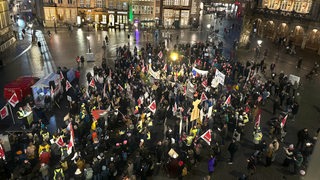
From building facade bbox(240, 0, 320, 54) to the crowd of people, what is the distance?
78.2 ft

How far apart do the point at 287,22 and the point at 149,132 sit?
42163mm

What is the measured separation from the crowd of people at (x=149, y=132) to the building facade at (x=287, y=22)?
78.2 feet

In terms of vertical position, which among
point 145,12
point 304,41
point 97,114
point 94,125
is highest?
point 145,12

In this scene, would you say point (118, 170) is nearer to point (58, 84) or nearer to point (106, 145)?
point (106, 145)

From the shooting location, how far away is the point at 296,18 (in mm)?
48094

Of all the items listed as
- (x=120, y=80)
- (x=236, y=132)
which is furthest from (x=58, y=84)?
(x=236, y=132)

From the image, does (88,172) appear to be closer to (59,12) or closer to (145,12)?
(145,12)

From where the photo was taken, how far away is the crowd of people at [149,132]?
583 inches

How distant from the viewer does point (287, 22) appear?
5006 centimetres

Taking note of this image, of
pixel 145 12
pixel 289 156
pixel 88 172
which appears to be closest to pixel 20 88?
pixel 88 172

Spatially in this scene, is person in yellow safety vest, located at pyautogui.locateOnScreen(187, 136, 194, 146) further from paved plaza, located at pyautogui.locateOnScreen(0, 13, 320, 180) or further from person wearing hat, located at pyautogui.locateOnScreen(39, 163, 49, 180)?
person wearing hat, located at pyautogui.locateOnScreen(39, 163, 49, 180)

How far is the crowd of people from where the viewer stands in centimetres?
1481

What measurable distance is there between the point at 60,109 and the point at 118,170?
373 inches

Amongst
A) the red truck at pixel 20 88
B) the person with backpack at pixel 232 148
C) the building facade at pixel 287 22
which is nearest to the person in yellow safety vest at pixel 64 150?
the red truck at pixel 20 88
